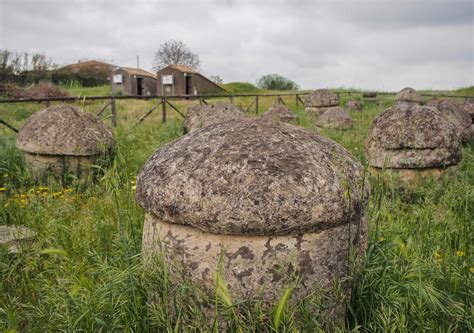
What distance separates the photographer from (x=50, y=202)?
4605mm

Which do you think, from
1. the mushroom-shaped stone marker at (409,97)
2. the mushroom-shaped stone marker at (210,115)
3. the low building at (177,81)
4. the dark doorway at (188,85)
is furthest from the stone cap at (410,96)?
the dark doorway at (188,85)

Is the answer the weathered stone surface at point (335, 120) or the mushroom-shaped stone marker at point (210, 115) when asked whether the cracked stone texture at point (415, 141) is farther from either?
the weathered stone surface at point (335, 120)

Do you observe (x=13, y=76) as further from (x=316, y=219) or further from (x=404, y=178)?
(x=316, y=219)

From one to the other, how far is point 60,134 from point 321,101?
52.3 feet

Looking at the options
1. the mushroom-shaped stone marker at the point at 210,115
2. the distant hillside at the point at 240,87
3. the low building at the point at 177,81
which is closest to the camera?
the mushroom-shaped stone marker at the point at 210,115

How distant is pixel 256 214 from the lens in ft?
6.57

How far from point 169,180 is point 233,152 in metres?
0.39

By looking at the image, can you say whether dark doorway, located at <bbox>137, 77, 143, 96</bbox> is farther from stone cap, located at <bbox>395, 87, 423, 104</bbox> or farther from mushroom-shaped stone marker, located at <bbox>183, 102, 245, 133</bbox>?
mushroom-shaped stone marker, located at <bbox>183, 102, 245, 133</bbox>

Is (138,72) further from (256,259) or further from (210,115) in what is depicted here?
(256,259)

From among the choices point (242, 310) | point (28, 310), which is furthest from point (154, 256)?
point (28, 310)

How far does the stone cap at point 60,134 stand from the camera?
5.98 metres

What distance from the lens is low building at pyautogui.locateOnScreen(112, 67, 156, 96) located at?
3045 centimetres

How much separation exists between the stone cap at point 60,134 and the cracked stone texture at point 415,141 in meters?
4.13

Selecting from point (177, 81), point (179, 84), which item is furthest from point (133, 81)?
point (179, 84)
